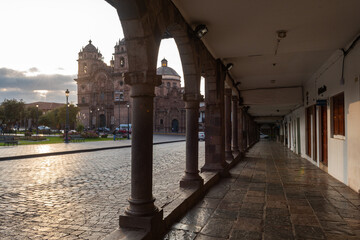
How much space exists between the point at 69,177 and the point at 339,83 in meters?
7.49

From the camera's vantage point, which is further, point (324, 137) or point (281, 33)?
point (324, 137)

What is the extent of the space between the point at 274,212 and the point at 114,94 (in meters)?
62.4

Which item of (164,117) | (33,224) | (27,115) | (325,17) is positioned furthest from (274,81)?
(27,115)

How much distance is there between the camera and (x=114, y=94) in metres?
63.9

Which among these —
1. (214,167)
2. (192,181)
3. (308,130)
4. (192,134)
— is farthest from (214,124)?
(308,130)

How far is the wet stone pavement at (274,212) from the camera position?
347cm

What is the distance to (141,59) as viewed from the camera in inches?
132

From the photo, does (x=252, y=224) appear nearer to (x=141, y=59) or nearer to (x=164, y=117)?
(x=141, y=59)

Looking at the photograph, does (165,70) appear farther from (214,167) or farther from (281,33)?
(281,33)

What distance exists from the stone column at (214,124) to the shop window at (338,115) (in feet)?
9.95

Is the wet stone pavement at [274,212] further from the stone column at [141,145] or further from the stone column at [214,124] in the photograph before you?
the stone column at [214,124]

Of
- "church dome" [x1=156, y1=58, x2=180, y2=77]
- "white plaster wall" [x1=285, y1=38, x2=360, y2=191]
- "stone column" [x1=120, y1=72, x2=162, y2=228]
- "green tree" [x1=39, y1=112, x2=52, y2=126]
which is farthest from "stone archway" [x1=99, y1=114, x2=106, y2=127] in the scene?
"stone column" [x1=120, y1=72, x2=162, y2=228]

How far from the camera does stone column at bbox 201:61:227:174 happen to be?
7504 mm

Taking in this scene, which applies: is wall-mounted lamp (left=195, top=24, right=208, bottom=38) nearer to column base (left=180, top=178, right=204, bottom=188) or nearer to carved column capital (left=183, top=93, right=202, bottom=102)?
carved column capital (left=183, top=93, right=202, bottom=102)
